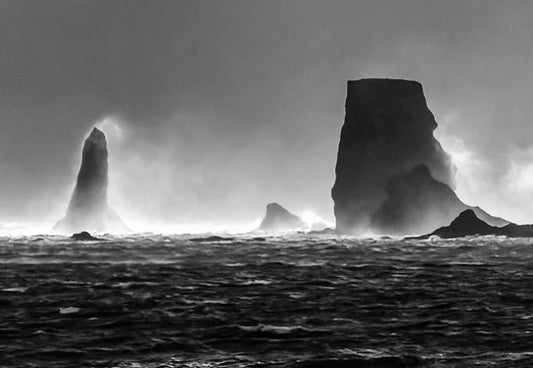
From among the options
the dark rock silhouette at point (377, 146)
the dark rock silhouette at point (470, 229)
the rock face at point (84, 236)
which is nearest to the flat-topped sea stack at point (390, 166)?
the dark rock silhouette at point (377, 146)

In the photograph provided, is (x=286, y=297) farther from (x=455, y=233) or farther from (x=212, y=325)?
(x=455, y=233)

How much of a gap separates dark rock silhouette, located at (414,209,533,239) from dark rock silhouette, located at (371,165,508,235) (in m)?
16.1

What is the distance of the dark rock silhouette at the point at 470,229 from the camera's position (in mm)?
132125

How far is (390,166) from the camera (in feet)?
539

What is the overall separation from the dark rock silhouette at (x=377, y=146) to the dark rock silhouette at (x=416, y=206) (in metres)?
3.60

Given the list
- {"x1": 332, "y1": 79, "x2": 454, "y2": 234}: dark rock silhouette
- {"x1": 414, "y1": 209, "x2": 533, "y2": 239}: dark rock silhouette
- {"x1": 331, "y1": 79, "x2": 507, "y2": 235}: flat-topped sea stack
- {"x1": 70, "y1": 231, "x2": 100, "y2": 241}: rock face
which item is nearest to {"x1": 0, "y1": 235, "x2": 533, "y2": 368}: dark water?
{"x1": 414, "y1": 209, "x2": 533, "y2": 239}: dark rock silhouette

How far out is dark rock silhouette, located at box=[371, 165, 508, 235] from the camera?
154 metres

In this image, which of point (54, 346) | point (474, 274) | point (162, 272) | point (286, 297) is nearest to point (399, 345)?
point (54, 346)

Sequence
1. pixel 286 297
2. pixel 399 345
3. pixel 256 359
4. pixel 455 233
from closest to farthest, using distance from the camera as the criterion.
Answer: pixel 256 359
pixel 399 345
pixel 286 297
pixel 455 233

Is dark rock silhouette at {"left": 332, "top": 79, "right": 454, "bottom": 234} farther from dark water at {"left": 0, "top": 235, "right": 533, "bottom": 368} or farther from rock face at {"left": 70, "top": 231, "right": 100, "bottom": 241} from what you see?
dark water at {"left": 0, "top": 235, "right": 533, "bottom": 368}

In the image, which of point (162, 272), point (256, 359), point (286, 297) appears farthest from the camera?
point (162, 272)

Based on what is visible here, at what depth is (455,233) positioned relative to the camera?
437 feet

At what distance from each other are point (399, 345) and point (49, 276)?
96.4 ft

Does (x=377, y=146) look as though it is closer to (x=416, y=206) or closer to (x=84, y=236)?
(x=416, y=206)
